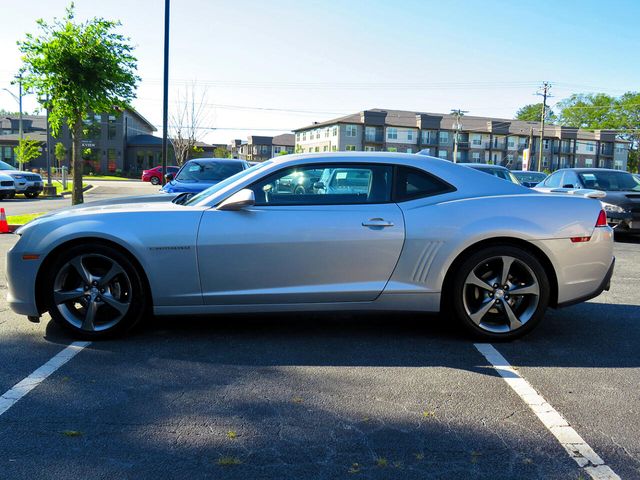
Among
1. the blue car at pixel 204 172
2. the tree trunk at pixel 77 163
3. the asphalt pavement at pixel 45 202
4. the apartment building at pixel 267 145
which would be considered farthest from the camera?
the apartment building at pixel 267 145

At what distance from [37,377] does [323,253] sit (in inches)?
83.5

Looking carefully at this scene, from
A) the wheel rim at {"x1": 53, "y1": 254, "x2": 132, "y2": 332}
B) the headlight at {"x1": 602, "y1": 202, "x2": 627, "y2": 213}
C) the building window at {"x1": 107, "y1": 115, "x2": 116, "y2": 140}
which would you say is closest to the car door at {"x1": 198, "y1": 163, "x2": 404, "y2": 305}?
the wheel rim at {"x1": 53, "y1": 254, "x2": 132, "y2": 332}

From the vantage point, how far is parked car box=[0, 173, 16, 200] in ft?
71.5

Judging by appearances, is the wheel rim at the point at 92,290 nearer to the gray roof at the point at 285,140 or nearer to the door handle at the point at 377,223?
the door handle at the point at 377,223

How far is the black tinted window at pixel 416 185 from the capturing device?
4.50m

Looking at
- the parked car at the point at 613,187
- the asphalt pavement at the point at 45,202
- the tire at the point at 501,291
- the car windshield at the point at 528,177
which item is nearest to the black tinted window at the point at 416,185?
the tire at the point at 501,291

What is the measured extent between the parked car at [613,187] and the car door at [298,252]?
782cm

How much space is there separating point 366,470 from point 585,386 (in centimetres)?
186

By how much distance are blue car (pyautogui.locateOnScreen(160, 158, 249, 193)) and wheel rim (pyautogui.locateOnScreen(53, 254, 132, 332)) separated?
21.7 ft

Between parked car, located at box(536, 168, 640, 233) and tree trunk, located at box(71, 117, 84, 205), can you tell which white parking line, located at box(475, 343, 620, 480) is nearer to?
parked car, located at box(536, 168, 640, 233)

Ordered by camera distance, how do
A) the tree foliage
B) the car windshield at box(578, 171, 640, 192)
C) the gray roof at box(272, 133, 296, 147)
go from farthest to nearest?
Result: the gray roof at box(272, 133, 296, 147)
the tree foliage
the car windshield at box(578, 171, 640, 192)

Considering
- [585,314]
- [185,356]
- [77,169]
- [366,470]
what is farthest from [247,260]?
[77,169]

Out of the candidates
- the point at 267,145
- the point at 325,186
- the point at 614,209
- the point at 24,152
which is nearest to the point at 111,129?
the point at 24,152

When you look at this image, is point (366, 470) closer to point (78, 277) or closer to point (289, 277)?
point (289, 277)
